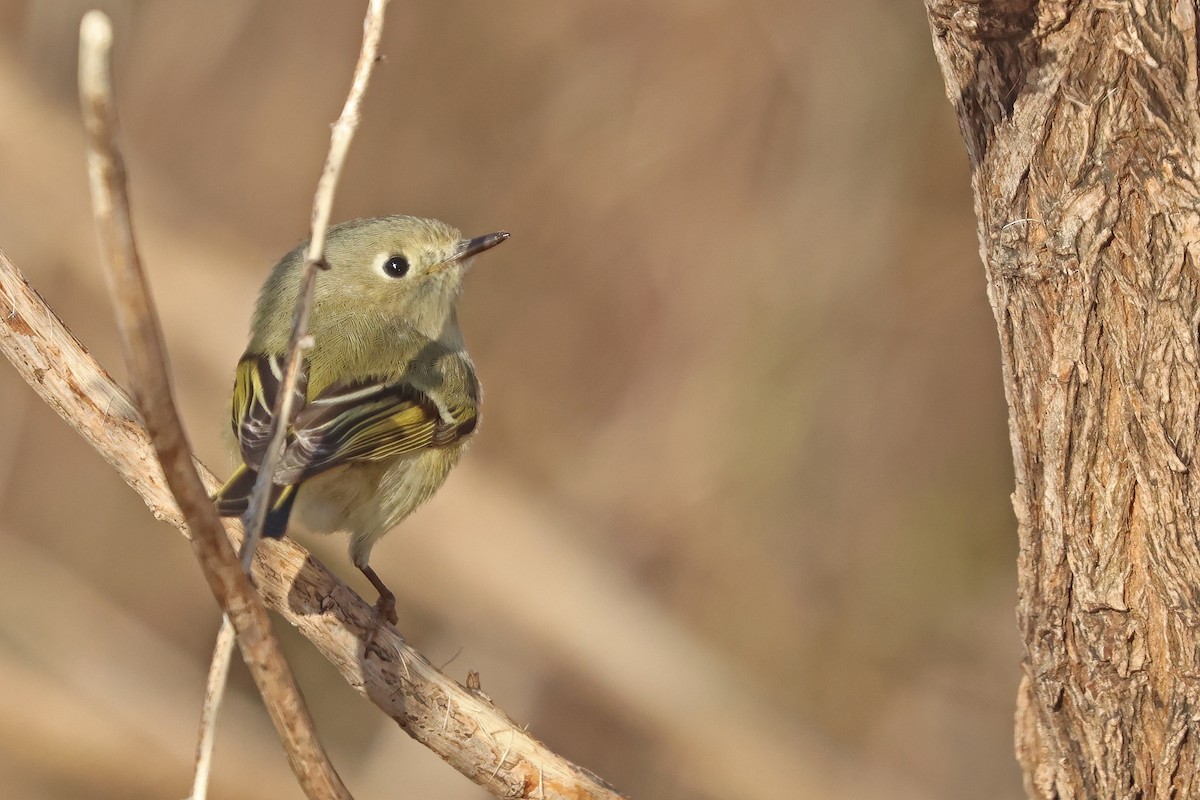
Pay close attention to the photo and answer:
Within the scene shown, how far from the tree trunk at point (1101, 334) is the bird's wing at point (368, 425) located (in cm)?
129

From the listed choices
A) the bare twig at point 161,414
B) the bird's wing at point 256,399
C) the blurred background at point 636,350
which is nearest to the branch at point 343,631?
the bird's wing at point 256,399

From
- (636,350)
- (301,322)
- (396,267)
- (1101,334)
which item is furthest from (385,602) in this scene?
(636,350)

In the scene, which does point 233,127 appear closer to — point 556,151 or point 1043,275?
point 556,151

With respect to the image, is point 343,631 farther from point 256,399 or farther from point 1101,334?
point 1101,334

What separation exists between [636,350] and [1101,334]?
366 centimetres

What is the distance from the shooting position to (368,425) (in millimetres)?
2643

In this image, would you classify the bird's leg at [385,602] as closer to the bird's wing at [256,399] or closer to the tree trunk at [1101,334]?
the bird's wing at [256,399]

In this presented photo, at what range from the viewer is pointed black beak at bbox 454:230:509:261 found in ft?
10.2

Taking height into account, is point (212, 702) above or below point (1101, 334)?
below

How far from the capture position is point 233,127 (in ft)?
17.2

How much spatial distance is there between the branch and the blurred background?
239 centimetres

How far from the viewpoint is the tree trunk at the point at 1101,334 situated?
1571 millimetres

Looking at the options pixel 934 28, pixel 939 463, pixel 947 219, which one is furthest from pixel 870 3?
pixel 934 28

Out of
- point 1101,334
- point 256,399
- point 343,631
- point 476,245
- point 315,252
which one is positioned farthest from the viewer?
point 476,245
